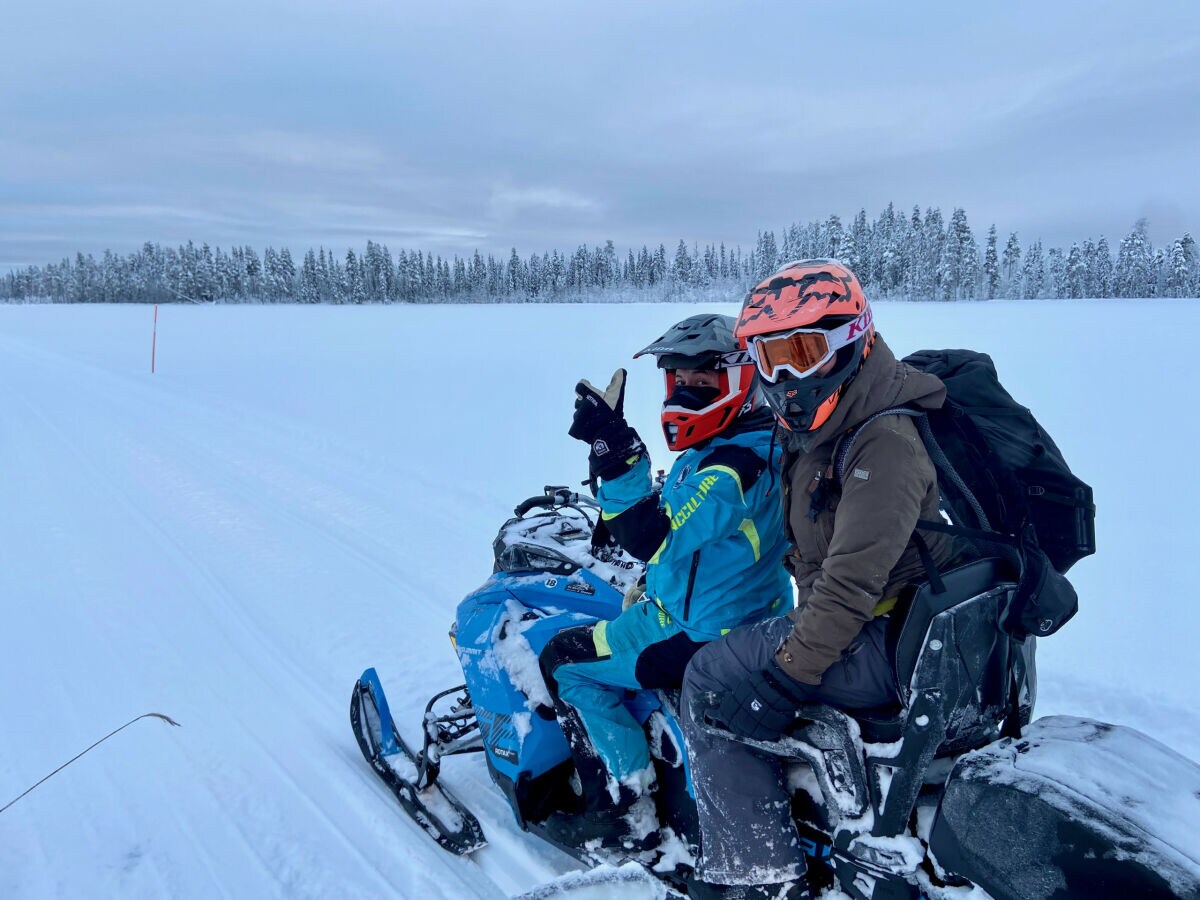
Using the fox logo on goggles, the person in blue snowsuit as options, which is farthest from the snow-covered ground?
the fox logo on goggles

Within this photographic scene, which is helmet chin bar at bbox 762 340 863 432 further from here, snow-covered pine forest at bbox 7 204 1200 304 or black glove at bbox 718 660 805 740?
snow-covered pine forest at bbox 7 204 1200 304

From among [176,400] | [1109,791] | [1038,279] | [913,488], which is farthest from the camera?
[1038,279]

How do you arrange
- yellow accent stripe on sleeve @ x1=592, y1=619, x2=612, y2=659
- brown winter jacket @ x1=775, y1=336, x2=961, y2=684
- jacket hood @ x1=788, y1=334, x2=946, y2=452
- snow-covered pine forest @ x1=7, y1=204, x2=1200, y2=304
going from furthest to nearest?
snow-covered pine forest @ x1=7, y1=204, x2=1200, y2=304 → yellow accent stripe on sleeve @ x1=592, y1=619, x2=612, y2=659 → jacket hood @ x1=788, y1=334, x2=946, y2=452 → brown winter jacket @ x1=775, y1=336, x2=961, y2=684

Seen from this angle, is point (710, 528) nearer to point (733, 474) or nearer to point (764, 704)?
point (733, 474)

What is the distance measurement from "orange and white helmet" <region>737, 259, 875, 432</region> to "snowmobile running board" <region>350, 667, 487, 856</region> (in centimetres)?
218

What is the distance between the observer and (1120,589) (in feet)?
15.7

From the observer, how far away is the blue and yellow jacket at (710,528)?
239 cm

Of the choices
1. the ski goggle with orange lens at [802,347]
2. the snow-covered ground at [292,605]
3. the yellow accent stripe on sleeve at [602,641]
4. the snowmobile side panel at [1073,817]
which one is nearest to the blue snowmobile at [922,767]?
the snowmobile side panel at [1073,817]

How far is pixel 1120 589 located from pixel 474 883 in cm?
428

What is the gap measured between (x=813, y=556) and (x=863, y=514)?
11.8 inches

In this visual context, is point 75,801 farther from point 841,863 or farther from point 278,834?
point 841,863

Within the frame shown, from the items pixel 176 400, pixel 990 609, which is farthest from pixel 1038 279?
pixel 990 609

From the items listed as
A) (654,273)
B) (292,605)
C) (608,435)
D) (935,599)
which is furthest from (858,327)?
(654,273)

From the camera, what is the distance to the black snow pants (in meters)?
2.22
